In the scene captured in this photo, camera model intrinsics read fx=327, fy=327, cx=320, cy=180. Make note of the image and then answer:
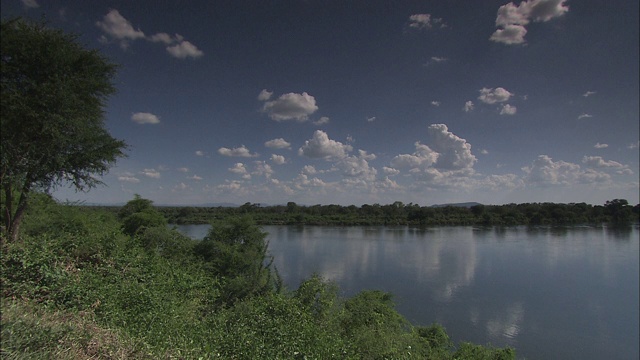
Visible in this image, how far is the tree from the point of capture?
22.7 feet

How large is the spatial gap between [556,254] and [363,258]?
905 inches

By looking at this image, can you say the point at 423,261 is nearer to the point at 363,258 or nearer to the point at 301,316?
the point at 363,258

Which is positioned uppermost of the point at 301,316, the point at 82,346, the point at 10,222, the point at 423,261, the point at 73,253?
the point at 10,222

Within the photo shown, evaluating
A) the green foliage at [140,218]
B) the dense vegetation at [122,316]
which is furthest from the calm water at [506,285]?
the dense vegetation at [122,316]

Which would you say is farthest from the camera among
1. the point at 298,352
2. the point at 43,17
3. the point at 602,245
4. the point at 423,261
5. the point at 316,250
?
the point at 602,245

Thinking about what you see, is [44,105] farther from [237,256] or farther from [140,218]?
[140,218]

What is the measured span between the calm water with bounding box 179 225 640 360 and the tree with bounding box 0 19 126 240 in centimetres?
1619

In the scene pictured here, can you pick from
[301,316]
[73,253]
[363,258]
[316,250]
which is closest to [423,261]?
[363,258]

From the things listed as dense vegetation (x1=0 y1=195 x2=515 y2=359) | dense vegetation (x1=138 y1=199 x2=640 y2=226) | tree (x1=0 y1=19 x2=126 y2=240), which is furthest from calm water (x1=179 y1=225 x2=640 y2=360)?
dense vegetation (x1=138 y1=199 x2=640 y2=226)

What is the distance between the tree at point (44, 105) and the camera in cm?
693

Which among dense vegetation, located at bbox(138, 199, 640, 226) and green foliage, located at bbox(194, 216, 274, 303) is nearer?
→ green foliage, located at bbox(194, 216, 274, 303)

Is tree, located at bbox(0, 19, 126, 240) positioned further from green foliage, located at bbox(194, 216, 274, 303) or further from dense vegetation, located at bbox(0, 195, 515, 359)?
green foliage, located at bbox(194, 216, 274, 303)

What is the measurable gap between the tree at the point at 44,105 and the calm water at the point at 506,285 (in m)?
16.2

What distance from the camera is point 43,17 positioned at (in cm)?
750
